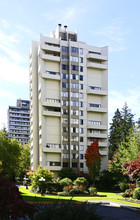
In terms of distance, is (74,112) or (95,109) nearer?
(74,112)

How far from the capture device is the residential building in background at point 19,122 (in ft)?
528

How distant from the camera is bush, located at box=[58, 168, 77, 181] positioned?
57306 millimetres

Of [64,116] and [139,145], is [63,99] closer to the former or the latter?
[64,116]

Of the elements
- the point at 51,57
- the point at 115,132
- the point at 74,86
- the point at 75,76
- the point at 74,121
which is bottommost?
the point at 115,132

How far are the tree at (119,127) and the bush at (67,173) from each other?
19.8 meters

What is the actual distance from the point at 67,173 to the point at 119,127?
79.8 feet

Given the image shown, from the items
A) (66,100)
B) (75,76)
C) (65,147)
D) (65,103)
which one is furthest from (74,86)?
(65,147)

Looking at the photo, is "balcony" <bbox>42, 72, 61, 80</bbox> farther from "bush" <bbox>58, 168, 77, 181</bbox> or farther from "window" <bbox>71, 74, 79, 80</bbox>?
"bush" <bbox>58, 168, 77, 181</bbox>

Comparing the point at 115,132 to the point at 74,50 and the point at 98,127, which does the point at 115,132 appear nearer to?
the point at 98,127

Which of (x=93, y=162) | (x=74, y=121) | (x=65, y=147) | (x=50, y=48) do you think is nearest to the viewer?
(x=93, y=162)

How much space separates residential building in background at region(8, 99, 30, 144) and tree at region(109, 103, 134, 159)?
8778 cm

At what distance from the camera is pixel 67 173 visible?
57844 mm

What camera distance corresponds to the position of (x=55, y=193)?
37719 mm

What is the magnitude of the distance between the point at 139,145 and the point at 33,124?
29039 mm
